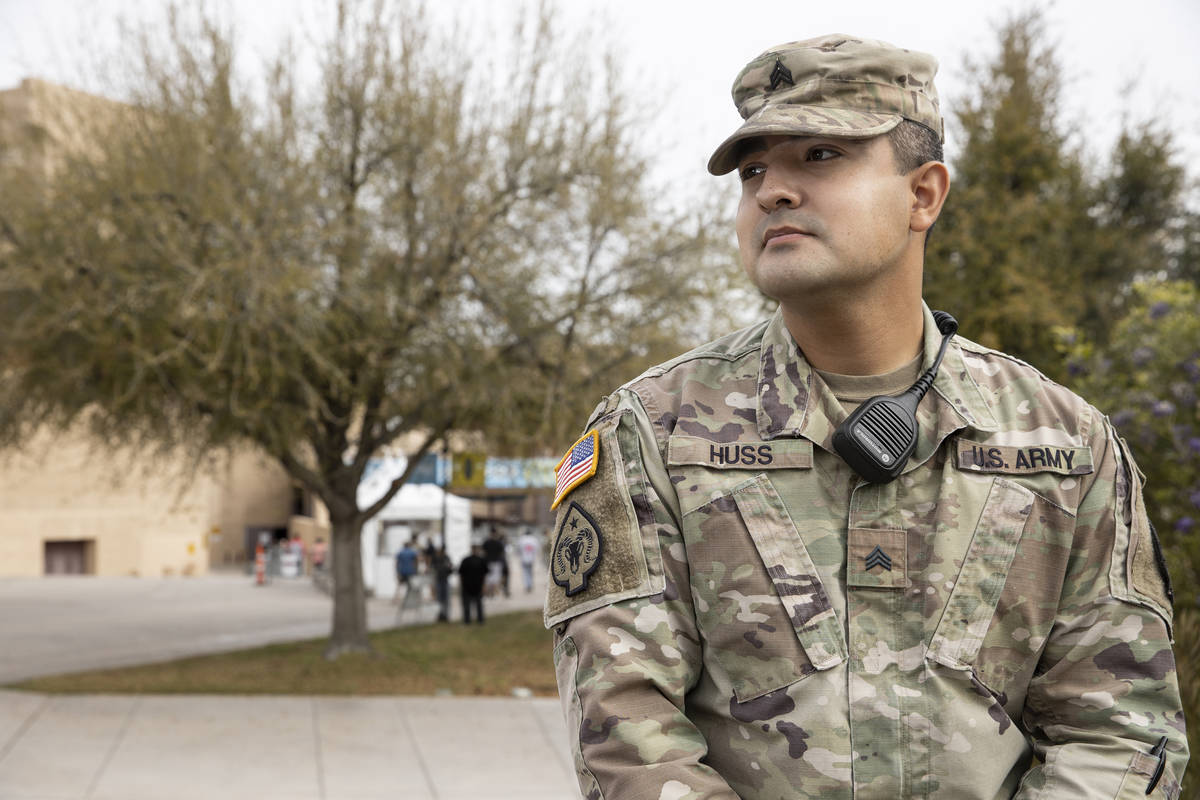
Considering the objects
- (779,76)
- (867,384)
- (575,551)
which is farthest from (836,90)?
(575,551)

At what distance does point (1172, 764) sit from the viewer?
5.40ft

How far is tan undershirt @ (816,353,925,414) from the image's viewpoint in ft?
5.86

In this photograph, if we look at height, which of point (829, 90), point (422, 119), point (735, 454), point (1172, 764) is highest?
point (422, 119)

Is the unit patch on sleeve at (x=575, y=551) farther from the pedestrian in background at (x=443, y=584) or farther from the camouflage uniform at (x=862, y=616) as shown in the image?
the pedestrian in background at (x=443, y=584)

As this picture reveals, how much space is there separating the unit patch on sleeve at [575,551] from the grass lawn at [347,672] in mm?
10305

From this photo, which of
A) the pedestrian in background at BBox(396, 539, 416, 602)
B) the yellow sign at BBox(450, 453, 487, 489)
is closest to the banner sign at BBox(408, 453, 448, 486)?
the yellow sign at BBox(450, 453, 487, 489)

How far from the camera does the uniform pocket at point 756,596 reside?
163 centimetres

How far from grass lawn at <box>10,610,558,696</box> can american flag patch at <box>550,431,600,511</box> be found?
10.3 metres

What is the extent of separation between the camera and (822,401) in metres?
1.76

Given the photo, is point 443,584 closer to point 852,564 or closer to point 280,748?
point 280,748

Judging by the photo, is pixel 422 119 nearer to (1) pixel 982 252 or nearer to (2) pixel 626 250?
(2) pixel 626 250

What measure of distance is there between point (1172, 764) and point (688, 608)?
735 millimetres

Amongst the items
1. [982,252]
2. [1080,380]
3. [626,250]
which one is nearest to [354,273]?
[626,250]

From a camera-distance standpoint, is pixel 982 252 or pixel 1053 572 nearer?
pixel 1053 572
